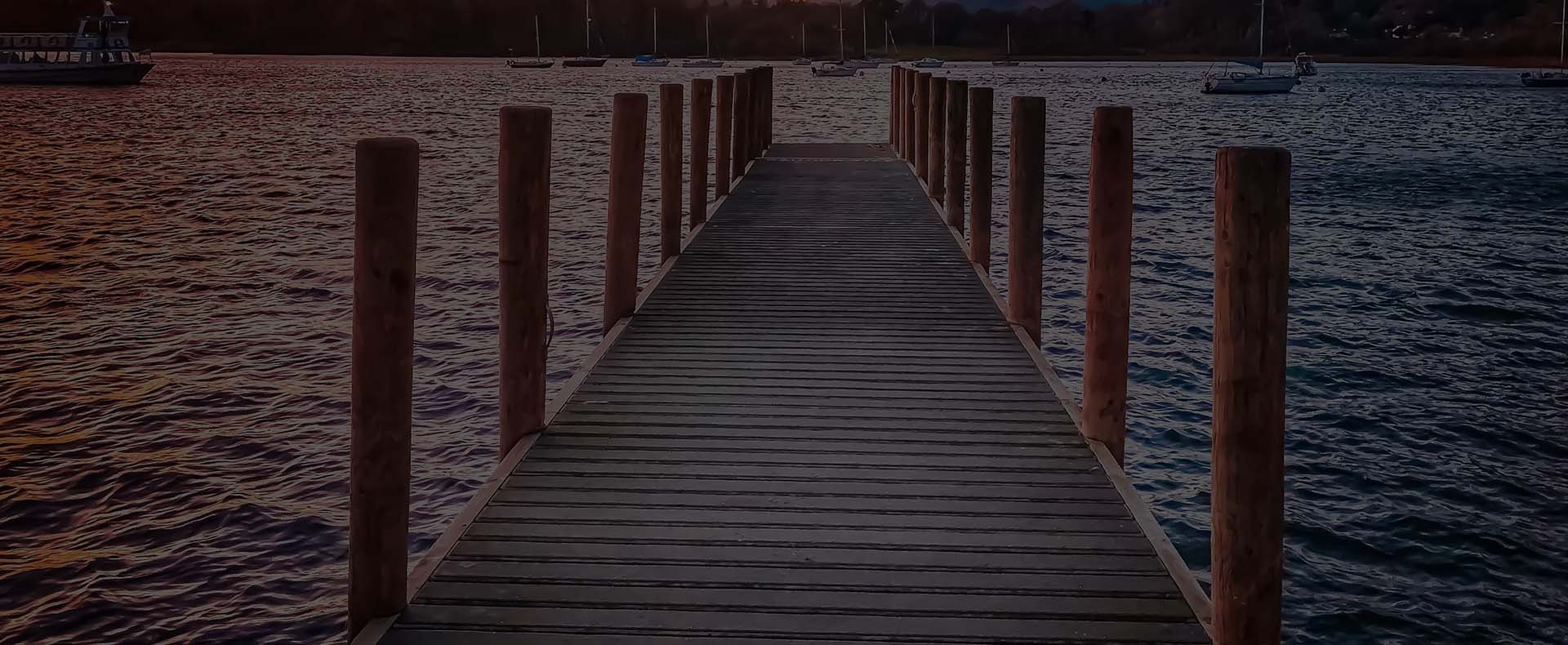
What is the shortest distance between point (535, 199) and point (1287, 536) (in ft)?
18.7

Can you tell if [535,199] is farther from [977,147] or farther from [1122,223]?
[977,147]

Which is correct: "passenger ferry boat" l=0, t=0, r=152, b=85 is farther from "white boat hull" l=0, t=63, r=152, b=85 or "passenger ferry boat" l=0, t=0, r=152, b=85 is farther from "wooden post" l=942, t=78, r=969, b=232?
"wooden post" l=942, t=78, r=969, b=232

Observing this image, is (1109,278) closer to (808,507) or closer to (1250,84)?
(808,507)

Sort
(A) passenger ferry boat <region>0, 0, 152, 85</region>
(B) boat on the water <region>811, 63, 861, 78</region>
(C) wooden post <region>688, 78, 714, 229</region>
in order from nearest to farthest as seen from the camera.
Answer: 1. (C) wooden post <region>688, 78, 714, 229</region>
2. (A) passenger ferry boat <region>0, 0, 152, 85</region>
3. (B) boat on the water <region>811, 63, 861, 78</region>

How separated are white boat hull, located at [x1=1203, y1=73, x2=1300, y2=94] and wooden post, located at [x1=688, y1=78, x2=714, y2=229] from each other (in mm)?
79349

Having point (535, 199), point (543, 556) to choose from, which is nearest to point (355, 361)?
point (543, 556)

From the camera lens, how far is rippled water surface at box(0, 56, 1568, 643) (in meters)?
7.72

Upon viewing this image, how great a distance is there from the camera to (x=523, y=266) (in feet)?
19.6

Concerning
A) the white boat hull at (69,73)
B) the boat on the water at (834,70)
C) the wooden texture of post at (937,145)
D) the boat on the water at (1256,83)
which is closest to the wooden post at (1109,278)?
the wooden texture of post at (937,145)

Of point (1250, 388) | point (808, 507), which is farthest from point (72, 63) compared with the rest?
point (1250, 388)

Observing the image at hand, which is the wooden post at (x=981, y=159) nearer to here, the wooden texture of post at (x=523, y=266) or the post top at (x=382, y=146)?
the wooden texture of post at (x=523, y=266)

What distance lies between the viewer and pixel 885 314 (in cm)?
898

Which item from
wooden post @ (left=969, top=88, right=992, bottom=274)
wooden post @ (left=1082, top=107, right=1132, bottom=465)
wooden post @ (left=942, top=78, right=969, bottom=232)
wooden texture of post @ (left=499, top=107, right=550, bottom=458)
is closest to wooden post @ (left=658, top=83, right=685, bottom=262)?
wooden post @ (left=969, top=88, right=992, bottom=274)

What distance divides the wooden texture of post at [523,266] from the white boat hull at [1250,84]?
283 ft
